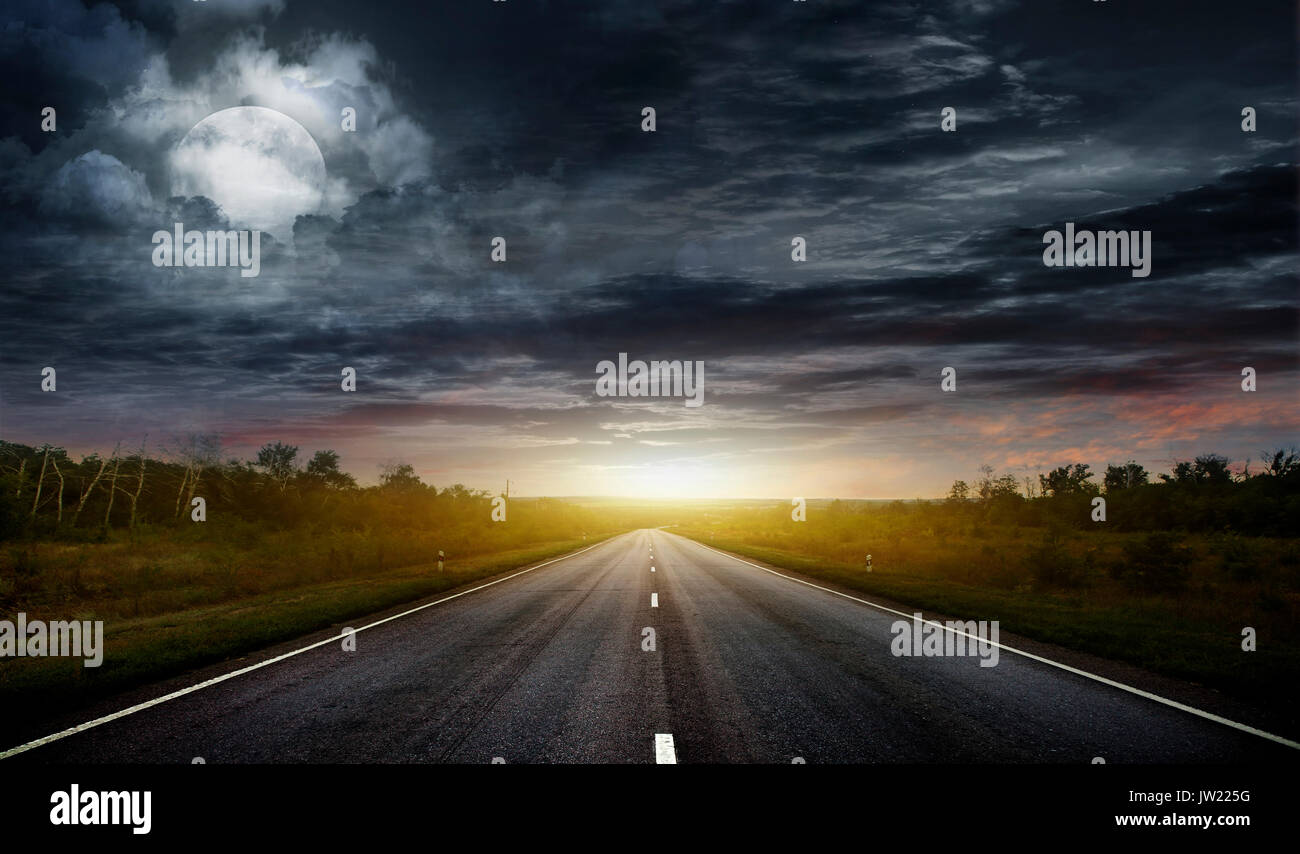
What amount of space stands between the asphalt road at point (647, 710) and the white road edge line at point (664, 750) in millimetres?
32

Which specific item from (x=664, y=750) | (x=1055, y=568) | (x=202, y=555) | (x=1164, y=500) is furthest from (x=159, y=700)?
(x=1164, y=500)

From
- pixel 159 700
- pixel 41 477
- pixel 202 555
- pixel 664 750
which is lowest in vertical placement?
pixel 202 555

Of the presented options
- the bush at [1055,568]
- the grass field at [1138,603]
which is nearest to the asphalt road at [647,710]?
the grass field at [1138,603]

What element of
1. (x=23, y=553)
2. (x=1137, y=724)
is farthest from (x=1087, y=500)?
(x=23, y=553)

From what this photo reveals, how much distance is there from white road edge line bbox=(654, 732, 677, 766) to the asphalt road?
32 mm

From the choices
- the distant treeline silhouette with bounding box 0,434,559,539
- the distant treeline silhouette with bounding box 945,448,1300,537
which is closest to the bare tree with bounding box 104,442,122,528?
the distant treeline silhouette with bounding box 0,434,559,539

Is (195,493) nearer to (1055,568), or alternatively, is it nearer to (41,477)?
(41,477)

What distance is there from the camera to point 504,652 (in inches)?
337

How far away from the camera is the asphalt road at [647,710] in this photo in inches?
189

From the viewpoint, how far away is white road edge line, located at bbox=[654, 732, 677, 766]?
4.53 metres

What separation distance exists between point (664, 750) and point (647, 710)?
115 centimetres

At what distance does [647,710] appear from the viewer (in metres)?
5.86
